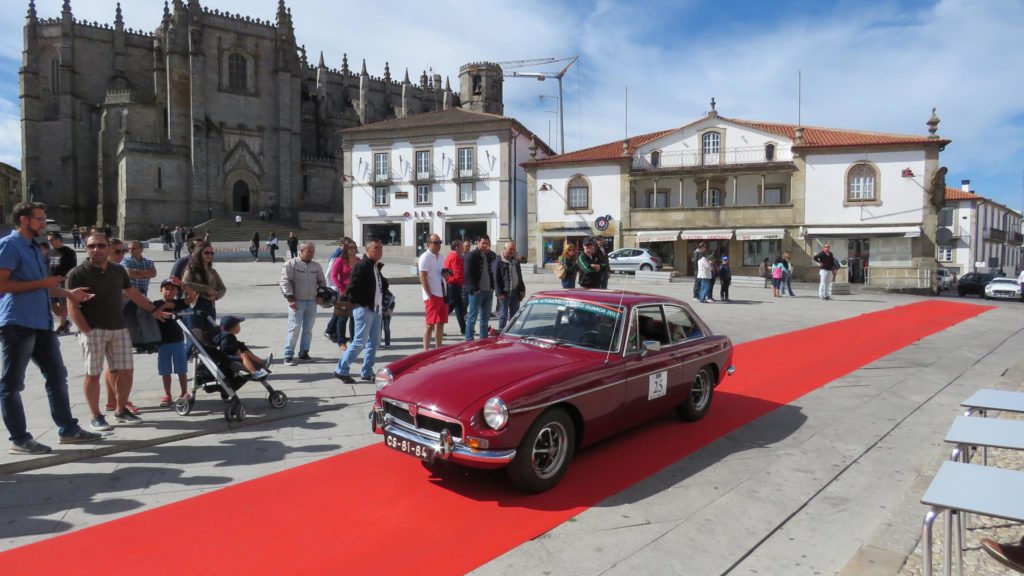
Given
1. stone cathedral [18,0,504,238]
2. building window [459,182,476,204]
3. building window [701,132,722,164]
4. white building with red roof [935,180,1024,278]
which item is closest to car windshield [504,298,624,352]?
building window [701,132,722,164]

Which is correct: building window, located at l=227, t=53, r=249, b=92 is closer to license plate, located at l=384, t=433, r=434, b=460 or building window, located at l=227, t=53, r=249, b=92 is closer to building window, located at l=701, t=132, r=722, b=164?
building window, located at l=701, t=132, r=722, b=164

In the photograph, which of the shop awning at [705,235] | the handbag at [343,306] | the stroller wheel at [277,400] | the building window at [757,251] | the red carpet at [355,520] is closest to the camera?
the red carpet at [355,520]

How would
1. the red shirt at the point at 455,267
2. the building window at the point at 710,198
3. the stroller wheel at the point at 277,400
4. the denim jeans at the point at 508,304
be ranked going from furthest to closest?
1. the building window at the point at 710,198
2. the denim jeans at the point at 508,304
3. the red shirt at the point at 455,267
4. the stroller wheel at the point at 277,400

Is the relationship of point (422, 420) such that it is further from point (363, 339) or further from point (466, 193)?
point (466, 193)

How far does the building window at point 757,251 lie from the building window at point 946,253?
92.0 ft

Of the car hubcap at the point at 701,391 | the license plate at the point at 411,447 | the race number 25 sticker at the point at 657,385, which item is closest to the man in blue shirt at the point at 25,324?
the license plate at the point at 411,447

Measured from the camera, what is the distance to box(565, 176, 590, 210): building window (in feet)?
121

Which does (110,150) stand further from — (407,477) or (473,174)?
(407,477)

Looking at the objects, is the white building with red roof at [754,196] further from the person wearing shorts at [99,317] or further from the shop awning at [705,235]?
the person wearing shorts at [99,317]

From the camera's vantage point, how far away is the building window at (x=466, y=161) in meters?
39.5

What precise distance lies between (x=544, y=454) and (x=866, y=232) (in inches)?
1321

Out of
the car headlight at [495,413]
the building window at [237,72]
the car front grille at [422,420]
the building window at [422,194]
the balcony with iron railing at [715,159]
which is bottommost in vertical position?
the car front grille at [422,420]

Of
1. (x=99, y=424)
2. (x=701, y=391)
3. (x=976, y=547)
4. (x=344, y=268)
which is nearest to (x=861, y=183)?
(x=344, y=268)

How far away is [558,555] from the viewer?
3.51m
